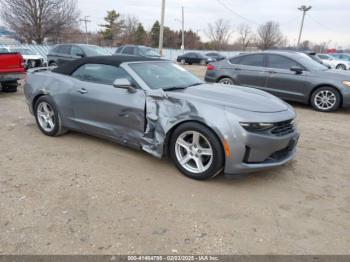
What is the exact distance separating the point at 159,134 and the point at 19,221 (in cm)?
181

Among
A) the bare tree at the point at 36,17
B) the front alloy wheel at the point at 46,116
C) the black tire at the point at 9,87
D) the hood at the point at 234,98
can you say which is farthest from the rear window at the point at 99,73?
the bare tree at the point at 36,17

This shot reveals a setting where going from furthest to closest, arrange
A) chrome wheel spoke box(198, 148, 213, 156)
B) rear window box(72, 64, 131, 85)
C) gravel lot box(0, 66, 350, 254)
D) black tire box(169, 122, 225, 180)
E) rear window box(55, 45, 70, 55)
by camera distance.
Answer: rear window box(55, 45, 70, 55), rear window box(72, 64, 131, 85), chrome wheel spoke box(198, 148, 213, 156), black tire box(169, 122, 225, 180), gravel lot box(0, 66, 350, 254)

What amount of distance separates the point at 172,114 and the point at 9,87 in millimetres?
8184

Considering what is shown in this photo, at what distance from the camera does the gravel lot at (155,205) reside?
8.34 ft

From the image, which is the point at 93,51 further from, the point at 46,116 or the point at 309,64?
the point at 309,64

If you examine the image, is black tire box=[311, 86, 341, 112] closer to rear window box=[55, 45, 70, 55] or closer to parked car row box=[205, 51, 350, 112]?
parked car row box=[205, 51, 350, 112]

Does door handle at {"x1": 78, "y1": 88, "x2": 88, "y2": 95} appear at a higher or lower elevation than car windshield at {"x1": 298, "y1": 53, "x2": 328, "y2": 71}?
lower

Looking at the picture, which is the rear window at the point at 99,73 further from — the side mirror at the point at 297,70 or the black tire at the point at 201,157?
the side mirror at the point at 297,70

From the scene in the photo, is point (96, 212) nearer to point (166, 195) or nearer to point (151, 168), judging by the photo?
point (166, 195)

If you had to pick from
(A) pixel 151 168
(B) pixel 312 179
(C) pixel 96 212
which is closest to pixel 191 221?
(C) pixel 96 212

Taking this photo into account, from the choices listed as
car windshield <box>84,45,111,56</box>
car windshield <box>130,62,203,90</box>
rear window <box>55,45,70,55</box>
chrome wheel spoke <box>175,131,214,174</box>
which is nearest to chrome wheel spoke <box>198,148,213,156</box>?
chrome wheel spoke <box>175,131,214,174</box>

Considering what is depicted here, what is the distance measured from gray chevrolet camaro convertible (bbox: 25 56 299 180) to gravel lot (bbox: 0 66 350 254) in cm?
32

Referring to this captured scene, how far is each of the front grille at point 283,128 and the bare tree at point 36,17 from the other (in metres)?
28.9

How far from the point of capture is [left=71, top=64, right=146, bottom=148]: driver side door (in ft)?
12.9
